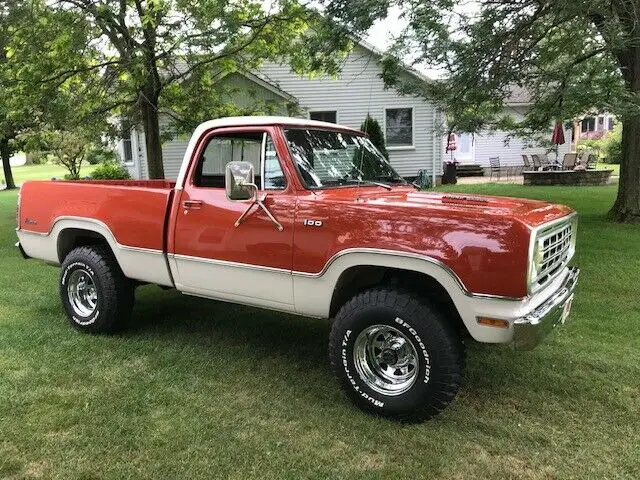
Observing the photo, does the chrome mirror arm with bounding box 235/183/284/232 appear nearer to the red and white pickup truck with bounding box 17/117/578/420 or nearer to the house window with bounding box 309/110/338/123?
the red and white pickup truck with bounding box 17/117/578/420

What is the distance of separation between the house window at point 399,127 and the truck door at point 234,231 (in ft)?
54.8

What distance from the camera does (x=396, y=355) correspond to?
3748 mm

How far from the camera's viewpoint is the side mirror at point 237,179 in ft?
13.0

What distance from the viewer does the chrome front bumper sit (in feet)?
10.6

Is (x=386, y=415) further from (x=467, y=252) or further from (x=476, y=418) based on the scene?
(x=467, y=252)

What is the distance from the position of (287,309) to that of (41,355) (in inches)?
89.8

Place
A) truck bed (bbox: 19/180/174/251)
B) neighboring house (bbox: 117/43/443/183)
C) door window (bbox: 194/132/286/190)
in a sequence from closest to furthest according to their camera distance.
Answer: door window (bbox: 194/132/286/190)
truck bed (bbox: 19/180/174/251)
neighboring house (bbox: 117/43/443/183)

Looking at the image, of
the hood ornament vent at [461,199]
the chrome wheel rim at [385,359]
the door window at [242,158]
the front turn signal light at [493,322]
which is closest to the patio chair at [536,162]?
the hood ornament vent at [461,199]

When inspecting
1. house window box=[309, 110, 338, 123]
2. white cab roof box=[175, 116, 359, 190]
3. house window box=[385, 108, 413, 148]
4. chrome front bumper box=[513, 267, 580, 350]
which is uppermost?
house window box=[309, 110, 338, 123]

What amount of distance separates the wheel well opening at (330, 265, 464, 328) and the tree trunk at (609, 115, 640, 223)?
27.9 ft

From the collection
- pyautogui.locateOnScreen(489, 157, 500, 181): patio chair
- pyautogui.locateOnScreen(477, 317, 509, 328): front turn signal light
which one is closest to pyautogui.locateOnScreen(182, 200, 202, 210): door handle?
pyautogui.locateOnScreen(477, 317, 509, 328): front turn signal light

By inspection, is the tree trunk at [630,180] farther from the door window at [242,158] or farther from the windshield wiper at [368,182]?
the door window at [242,158]

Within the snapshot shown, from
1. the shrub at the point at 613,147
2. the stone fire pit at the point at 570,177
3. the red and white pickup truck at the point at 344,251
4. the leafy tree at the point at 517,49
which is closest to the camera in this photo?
the red and white pickup truck at the point at 344,251

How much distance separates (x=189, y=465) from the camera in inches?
126
